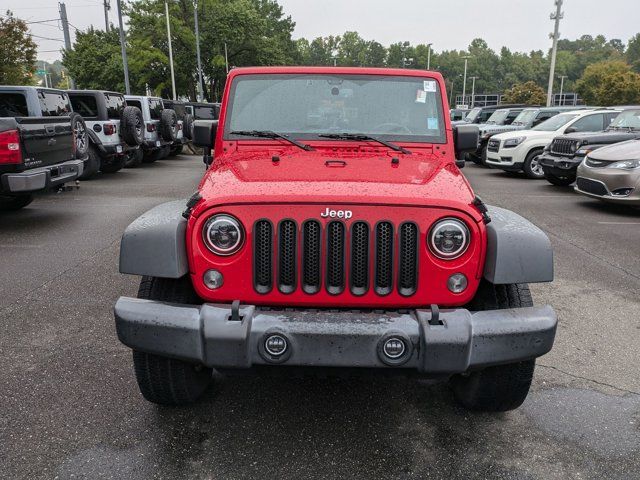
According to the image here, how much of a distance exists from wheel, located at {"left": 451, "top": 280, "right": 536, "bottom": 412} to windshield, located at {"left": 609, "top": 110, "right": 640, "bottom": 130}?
1046 centimetres

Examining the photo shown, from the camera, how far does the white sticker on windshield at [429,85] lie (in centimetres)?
400

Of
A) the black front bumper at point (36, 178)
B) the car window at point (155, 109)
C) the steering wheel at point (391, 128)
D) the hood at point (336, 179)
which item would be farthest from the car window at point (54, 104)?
the steering wheel at point (391, 128)

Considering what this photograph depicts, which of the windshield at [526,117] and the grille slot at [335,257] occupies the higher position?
the grille slot at [335,257]

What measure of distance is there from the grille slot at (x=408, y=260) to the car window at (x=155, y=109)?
15.7 meters

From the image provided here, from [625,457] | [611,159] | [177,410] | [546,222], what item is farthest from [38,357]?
[611,159]

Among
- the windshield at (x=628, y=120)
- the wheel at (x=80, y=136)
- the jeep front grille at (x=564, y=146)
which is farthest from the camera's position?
the windshield at (x=628, y=120)

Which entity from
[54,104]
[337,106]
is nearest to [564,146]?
[337,106]

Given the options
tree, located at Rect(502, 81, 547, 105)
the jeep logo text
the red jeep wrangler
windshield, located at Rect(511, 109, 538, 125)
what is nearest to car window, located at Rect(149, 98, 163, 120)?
windshield, located at Rect(511, 109, 538, 125)

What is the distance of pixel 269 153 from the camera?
356cm

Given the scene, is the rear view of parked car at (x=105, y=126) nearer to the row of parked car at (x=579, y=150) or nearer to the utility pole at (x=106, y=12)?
the row of parked car at (x=579, y=150)

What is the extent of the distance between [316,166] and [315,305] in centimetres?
85

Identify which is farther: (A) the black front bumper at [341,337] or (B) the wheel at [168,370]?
(B) the wheel at [168,370]

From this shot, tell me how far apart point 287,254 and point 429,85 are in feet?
6.70

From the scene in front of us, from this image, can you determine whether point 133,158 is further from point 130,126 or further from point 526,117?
point 526,117
